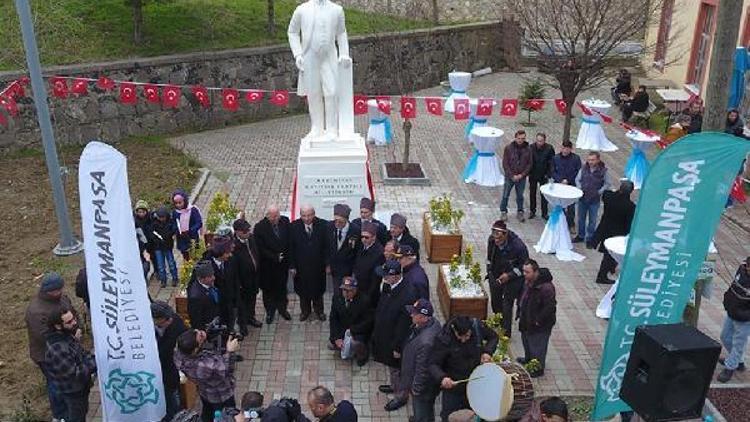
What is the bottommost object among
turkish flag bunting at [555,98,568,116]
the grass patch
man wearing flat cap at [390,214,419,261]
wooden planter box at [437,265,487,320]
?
wooden planter box at [437,265,487,320]

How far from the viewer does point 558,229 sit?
34.0ft

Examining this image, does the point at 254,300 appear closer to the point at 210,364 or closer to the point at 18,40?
the point at 210,364

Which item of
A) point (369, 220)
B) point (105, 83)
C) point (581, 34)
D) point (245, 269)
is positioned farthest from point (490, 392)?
point (105, 83)

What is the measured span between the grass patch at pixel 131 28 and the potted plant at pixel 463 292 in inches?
367

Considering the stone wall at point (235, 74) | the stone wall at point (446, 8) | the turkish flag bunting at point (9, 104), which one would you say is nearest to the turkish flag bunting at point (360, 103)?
the stone wall at point (235, 74)

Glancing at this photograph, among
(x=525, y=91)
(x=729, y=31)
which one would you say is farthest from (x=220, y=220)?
(x=525, y=91)

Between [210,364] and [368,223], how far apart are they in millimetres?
2749

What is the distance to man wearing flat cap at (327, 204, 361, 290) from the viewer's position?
795cm

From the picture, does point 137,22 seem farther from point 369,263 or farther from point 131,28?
point 369,263

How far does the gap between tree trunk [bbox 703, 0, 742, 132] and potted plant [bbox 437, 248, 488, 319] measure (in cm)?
314

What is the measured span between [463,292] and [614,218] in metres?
2.67

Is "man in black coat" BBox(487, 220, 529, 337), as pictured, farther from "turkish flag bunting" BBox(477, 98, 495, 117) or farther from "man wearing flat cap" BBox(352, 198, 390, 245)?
"turkish flag bunting" BBox(477, 98, 495, 117)

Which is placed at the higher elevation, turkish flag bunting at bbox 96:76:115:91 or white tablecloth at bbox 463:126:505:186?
turkish flag bunting at bbox 96:76:115:91

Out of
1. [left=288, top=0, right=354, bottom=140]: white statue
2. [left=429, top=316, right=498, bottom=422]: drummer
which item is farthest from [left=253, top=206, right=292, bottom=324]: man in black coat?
[left=429, top=316, right=498, bottom=422]: drummer
